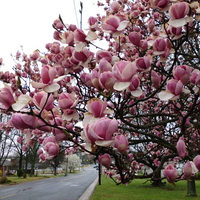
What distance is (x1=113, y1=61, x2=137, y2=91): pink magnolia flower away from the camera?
1.10 m

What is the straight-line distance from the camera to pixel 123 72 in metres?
1.10

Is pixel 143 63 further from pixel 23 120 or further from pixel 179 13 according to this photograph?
pixel 23 120

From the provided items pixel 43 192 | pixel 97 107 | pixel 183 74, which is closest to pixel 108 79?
pixel 97 107

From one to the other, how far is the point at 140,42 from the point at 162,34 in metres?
0.19

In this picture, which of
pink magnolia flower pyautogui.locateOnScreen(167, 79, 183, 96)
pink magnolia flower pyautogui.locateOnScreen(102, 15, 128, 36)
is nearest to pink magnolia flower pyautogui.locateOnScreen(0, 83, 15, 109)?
pink magnolia flower pyautogui.locateOnScreen(102, 15, 128, 36)

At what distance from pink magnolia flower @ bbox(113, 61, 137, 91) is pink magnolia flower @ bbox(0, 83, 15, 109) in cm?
49

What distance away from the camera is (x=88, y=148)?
0.95 meters

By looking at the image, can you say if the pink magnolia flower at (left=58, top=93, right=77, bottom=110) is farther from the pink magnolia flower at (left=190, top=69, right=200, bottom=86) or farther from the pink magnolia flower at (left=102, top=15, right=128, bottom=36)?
the pink magnolia flower at (left=190, top=69, right=200, bottom=86)

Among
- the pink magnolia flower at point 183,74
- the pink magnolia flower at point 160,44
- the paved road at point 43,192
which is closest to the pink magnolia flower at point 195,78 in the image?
the pink magnolia flower at point 183,74

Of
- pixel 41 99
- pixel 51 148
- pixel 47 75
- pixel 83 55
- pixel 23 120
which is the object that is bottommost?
pixel 51 148

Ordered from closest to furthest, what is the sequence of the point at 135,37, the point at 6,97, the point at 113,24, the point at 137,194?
the point at 6,97 → the point at 113,24 → the point at 135,37 → the point at 137,194

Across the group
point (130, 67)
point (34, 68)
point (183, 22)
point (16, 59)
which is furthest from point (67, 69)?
point (16, 59)

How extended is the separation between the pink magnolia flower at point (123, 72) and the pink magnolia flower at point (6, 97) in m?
0.49

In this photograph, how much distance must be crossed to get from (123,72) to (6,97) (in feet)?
1.84
